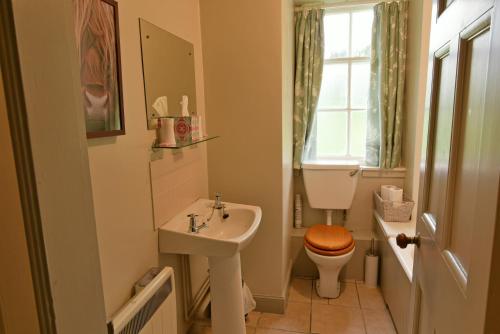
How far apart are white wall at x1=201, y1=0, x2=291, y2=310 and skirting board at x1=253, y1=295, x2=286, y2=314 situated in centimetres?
2

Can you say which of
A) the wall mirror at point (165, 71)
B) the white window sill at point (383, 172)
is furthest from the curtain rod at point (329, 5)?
the white window sill at point (383, 172)

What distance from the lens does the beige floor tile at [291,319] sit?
2.10 m

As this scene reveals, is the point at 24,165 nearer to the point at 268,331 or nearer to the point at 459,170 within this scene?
the point at 459,170

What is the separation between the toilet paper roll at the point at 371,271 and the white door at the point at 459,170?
1.52 metres

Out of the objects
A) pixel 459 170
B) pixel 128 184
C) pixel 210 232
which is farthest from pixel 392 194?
pixel 128 184

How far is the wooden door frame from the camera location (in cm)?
40

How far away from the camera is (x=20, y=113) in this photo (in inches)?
16.5

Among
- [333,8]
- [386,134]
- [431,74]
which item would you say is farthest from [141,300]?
[333,8]

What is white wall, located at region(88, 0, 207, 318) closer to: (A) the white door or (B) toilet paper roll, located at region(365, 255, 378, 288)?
(A) the white door

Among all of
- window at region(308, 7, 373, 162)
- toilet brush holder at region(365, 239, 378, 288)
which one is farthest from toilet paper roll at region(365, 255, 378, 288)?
window at region(308, 7, 373, 162)

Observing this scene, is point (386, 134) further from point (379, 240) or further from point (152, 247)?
point (152, 247)

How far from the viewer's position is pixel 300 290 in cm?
254

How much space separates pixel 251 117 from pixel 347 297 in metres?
1.56

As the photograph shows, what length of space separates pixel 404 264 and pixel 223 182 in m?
1.23
